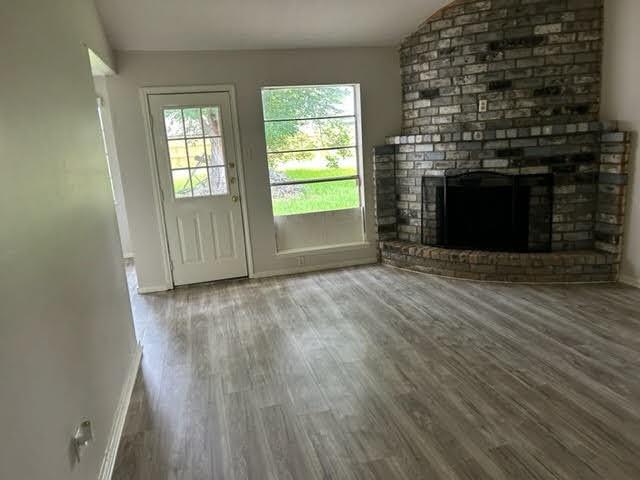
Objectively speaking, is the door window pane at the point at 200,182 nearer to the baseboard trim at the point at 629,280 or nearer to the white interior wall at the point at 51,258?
the white interior wall at the point at 51,258

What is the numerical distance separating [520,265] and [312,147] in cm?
239

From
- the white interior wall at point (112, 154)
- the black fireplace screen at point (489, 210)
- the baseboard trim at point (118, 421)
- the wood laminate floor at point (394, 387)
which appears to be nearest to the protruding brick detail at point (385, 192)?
the black fireplace screen at point (489, 210)

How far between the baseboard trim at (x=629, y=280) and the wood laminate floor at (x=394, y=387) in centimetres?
15

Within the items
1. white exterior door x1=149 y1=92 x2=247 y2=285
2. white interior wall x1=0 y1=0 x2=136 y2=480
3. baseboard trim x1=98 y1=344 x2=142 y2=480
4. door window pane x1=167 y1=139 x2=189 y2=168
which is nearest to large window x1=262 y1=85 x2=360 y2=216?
Result: white exterior door x1=149 y1=92 x2=247 y2=285

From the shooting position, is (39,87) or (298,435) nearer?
(39,87)

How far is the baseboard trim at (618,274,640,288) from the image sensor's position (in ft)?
12.6

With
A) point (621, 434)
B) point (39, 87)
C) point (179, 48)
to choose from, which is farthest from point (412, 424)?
point (179, 48)

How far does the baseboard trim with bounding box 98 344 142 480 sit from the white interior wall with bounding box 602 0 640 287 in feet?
13.3

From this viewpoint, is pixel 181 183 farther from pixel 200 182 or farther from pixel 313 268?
pixel 313 268

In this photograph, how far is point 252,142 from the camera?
4.52 metres

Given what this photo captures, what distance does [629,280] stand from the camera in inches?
155

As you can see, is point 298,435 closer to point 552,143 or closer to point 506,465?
point 506,465

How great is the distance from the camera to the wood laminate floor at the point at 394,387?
6.42 feet

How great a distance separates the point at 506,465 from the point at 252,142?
3.58 metres
